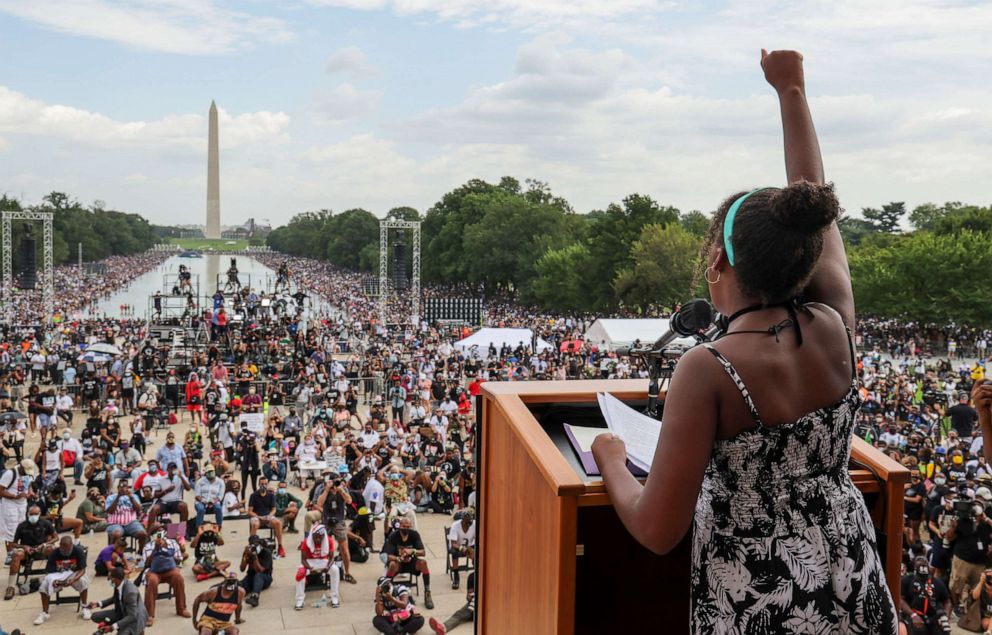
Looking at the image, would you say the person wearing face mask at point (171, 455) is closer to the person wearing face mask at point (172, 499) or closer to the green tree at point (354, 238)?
the person wearing face mask at point (172, 499)

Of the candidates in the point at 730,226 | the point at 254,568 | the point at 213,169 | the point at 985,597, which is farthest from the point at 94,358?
the point at 213,169

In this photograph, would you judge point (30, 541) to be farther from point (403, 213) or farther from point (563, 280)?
point (403, 213)

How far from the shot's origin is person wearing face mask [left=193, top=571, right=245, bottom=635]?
9.71 metres

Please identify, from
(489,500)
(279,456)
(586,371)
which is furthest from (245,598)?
(586,371)

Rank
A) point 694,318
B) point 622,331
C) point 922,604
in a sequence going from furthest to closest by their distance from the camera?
point 622,331 → point 922,604 → point 694,318

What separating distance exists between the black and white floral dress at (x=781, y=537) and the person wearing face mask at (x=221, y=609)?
29.9 feet

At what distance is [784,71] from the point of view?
2.22 meters

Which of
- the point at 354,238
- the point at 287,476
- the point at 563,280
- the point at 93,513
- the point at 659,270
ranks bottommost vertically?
the point at 287,476

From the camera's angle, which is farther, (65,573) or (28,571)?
(28,571)

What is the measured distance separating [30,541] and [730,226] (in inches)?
483

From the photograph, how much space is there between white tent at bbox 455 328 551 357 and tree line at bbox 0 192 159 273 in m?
64.0

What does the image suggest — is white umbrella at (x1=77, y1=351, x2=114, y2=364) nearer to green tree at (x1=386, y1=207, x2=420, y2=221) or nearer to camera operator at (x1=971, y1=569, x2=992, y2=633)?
camera operator at (x1=971, y1=569, x2=992, y2=633)

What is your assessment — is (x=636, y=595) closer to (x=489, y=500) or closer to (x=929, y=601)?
(x=489, y=500)

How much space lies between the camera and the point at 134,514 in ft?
41.7
